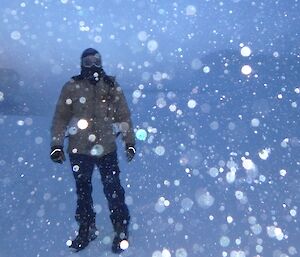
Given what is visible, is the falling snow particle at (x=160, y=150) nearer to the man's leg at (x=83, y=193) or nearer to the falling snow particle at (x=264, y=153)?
the falling snow particle at (x=264, y=153)

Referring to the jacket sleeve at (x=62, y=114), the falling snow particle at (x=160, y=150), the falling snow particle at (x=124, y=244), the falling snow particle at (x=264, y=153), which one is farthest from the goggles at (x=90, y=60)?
the falling snow particle at (x=264, y=153)

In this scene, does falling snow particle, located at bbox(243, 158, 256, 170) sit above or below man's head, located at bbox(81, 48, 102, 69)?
above

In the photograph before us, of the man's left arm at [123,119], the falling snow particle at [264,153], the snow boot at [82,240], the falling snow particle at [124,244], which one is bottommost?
the falling snow particle at [124,244]

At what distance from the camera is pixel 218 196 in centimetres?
627

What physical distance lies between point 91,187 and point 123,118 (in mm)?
829

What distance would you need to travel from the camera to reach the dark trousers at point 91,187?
438 cm

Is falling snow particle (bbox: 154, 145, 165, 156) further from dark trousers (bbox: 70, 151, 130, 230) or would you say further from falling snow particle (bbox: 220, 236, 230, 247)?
dark trousers (bbox: 70, 151, 130, 230)

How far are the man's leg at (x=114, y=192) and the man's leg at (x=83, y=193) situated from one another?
0.49 ft

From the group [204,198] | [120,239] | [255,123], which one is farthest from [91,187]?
[255,123]

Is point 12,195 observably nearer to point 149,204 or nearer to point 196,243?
point 149,204

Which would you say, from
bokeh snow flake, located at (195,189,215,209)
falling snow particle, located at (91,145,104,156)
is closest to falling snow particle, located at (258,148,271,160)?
bokeh snow flake, located at (195,189,215,209)

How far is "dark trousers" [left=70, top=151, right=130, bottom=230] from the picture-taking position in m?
4.38

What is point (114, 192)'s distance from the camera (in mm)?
4508

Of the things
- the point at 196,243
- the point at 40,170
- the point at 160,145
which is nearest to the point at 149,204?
the point at 196,243
